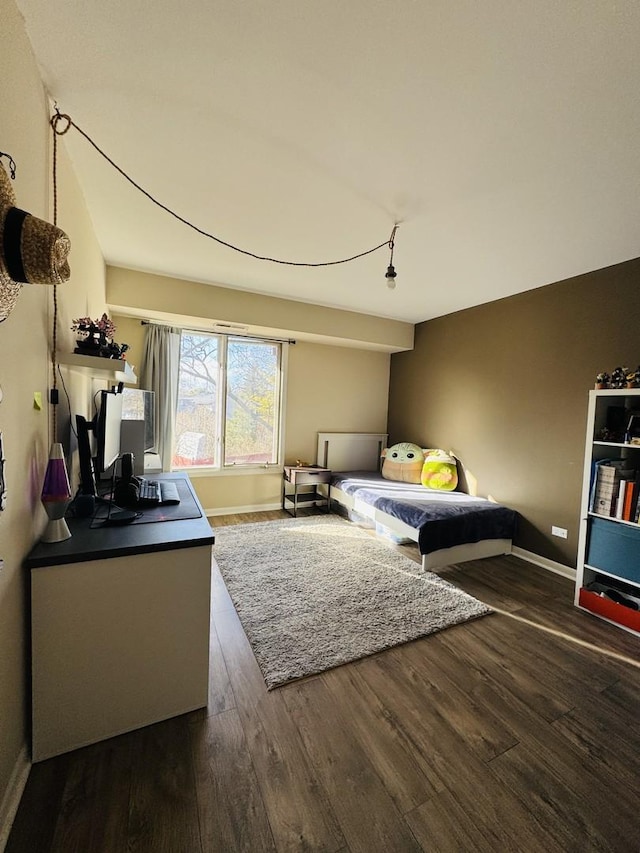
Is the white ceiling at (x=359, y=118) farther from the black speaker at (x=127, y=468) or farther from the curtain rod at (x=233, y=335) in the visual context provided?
the black speaker at (x=127, y=468)

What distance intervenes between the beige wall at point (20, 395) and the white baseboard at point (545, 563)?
3.54 m

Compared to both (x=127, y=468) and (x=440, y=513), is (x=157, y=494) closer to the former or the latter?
(x=127, y=468)

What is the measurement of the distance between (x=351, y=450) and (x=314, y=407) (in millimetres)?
827

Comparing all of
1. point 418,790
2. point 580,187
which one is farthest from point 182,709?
point 580,187

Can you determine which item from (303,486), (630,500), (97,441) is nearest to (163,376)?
(97,441)

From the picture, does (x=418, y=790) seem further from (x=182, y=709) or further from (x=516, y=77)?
(x=516, y=77)

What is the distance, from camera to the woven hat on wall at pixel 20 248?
32.6 inches

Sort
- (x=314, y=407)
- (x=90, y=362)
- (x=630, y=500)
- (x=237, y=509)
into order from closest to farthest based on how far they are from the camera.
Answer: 1. (x=90, y=362)
2. (x=630, y=500)
3. (x=237, y=509)
4. (x=314, y=407)

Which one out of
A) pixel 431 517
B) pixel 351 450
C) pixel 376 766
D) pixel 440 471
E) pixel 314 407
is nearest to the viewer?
pixel 376 766

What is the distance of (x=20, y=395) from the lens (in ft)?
3.62

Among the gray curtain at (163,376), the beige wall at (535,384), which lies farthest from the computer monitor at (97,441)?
the beige wall at (535,384)

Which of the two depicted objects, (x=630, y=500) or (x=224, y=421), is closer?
(x=630, y=500)

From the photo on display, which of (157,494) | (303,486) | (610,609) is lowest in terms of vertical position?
(610,609)

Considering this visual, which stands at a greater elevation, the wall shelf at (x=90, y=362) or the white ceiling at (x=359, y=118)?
the white ceiling at (x=359, y=118)
